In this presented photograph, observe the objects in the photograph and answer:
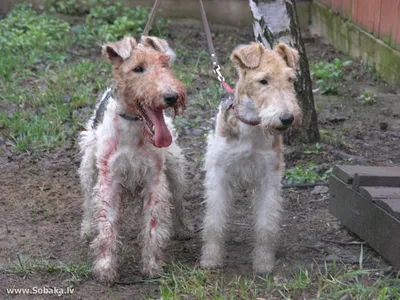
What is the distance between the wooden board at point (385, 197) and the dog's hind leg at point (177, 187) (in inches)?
50.8

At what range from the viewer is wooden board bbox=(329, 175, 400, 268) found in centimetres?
451

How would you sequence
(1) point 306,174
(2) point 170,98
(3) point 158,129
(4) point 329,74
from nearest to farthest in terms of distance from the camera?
(2) point 170,98 < (3) point 158,129 < (1) point 306,174 < (4) point 329,74

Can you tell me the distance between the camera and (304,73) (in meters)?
6.63

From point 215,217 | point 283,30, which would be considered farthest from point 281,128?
point 283,30

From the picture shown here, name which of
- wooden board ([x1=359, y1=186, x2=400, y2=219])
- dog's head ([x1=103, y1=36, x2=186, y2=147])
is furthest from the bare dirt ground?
dog's head ([x1=103, y1=36, x2=186, y2=147])

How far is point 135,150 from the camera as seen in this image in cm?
477

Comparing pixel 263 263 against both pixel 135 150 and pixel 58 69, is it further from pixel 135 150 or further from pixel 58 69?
pixel 58 69

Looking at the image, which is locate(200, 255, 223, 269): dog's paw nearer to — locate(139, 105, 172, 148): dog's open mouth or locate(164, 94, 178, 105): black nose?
locate(139, 105, 172, 148): dog's open mouth

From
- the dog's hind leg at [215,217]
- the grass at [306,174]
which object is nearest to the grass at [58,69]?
the grass at [306,174]

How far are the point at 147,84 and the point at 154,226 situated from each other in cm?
97

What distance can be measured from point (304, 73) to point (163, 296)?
2.98 metres

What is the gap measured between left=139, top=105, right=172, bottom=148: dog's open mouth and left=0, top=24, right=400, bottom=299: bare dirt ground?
95cm

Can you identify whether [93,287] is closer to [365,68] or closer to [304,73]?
[304,73]

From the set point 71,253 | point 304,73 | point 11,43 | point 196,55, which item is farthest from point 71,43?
point 71,253
